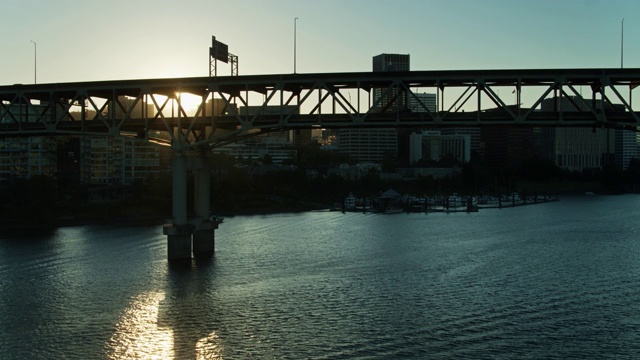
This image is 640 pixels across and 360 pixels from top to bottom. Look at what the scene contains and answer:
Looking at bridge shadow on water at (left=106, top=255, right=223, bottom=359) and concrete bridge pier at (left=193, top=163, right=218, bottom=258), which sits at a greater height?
concrete bridge pier at (left=193, top=163, right=218, bottom=258)

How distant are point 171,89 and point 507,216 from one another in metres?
75.5

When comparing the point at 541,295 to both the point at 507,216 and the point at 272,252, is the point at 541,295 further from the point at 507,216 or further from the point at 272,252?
the point at 507,216

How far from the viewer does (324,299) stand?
39.0 meters

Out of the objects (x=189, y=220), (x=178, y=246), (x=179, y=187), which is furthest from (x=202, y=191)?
(x=178, y=246)

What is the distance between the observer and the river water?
98.3 feet

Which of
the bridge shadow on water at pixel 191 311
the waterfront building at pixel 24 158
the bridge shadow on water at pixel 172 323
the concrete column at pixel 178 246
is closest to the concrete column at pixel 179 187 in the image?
the concrete column at pixel 178 246

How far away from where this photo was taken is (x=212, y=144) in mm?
53094

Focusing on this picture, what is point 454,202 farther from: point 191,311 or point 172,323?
point 172,323

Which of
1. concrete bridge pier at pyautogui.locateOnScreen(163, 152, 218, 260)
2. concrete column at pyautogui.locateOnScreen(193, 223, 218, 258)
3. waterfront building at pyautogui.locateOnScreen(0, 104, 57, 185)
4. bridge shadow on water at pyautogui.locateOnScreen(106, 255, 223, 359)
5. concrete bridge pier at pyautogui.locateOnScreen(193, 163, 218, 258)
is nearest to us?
bridge shadow on water at pyautogui.locateOnScreen(106, 255, 223, 359)

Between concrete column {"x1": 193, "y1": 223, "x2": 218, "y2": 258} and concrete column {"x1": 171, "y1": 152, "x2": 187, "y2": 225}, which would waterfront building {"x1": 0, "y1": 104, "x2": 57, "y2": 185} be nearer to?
concrete column {"x1": 193, "y1": 223, "x2": 218, "y2": 258}

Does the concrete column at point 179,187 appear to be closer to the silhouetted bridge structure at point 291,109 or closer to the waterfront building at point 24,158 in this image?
the silhouetted bridge structure at point 291,109

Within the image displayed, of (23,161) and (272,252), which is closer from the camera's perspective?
(272,252)

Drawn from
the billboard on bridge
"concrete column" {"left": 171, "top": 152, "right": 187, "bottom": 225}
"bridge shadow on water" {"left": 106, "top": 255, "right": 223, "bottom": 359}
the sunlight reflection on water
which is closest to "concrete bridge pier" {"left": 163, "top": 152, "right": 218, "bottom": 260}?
"concrete column" {"left": 171, "top": 152, "right": 187, "bottom": 225}

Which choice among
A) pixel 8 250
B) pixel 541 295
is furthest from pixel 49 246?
pixel 541 295
